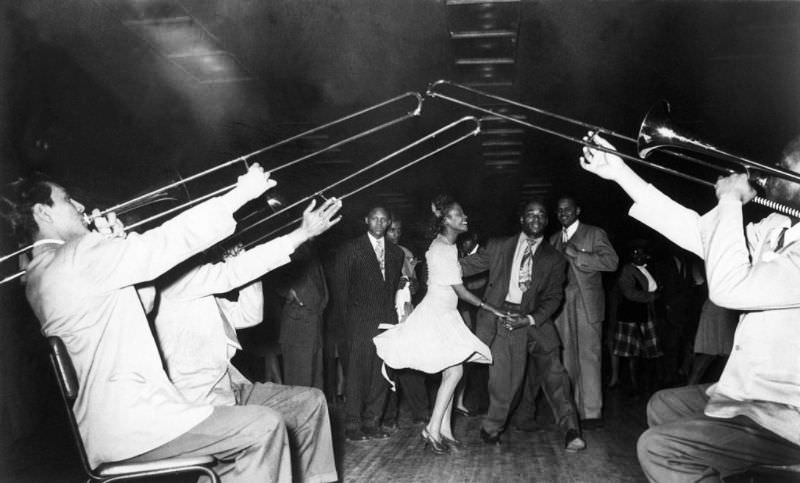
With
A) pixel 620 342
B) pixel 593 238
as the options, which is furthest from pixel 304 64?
pixel 620 342

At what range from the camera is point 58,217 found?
2281 mm

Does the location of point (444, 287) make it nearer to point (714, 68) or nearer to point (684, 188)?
point (714, 68)

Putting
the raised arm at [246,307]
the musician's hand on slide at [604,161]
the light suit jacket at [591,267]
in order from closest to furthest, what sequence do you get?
1. the musician's hand on slide at [604,161]
2. the raised arm at [246,307]
3. the light suit jacket at [591,267]

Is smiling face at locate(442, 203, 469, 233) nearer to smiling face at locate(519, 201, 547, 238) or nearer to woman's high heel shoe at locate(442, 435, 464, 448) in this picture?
smiling face at locate(519, 201, 547, 238)

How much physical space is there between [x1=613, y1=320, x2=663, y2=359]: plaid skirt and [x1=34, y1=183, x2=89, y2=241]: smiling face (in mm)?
5617

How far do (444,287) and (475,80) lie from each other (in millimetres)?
2682

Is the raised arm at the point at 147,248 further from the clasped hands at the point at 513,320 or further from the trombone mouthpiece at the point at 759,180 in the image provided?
the clasped hands at the point at 513,320

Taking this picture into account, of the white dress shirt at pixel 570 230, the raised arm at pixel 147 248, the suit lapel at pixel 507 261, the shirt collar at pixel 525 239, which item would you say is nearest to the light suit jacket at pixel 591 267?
the white dress shirt at pixel 570 230

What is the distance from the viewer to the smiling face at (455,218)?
4.29 metres

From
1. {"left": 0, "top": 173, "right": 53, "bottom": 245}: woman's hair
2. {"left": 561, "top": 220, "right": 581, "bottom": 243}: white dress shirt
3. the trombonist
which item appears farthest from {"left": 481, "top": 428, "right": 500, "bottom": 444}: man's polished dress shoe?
{"left": 0, "top": 173, "right": 53, "bottom": 245}: woman's hair

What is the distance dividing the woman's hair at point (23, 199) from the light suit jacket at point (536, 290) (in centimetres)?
303

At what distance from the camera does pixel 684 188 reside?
9.51 m

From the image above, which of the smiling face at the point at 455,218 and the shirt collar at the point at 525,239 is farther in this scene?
the shirt collar at the point at 525,239

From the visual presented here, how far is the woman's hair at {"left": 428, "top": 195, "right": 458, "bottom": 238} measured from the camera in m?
4.34
